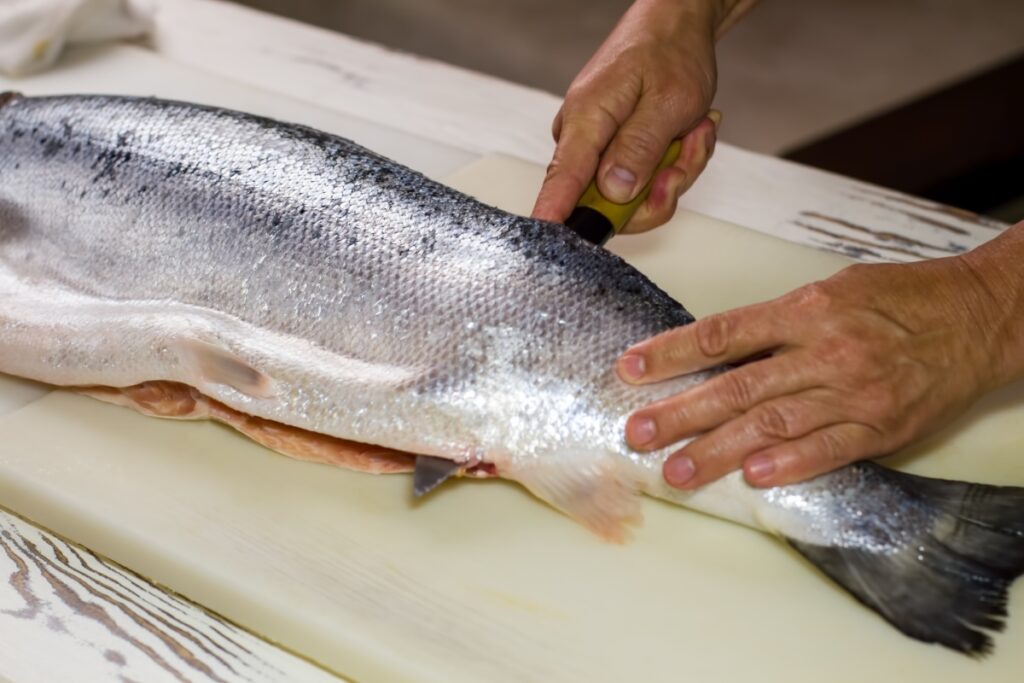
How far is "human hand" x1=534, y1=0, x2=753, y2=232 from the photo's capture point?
4.83ft

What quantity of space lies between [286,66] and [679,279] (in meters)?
1.07

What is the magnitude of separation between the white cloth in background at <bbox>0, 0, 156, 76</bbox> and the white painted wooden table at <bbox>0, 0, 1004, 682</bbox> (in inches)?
3.9

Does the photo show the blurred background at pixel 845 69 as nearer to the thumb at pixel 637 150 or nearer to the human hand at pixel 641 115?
the human hand at pixel 641 115

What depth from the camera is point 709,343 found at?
44.0 inches

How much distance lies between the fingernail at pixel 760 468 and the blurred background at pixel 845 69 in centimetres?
178

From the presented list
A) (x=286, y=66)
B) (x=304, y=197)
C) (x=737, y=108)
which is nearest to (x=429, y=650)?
(x=304, y=197)

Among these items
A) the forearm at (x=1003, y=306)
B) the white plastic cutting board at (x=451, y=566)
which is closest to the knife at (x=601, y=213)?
the white plastic cutting board at (x=451, y=566)

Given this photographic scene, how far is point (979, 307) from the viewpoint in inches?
46.8

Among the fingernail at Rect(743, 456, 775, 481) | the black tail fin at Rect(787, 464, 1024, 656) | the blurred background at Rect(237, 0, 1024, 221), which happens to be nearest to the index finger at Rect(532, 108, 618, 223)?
the fingernail at Rect(743, 456, 775, 481)

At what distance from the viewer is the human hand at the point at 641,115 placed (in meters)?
1.47

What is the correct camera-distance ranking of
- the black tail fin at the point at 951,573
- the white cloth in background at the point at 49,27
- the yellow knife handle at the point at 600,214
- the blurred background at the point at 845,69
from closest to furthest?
the black tail fin at the point at 951,573 → the yellow knife handle at the point at 600,214 → the white cloth in background at the point at 49,27 → the blurred background at the point at 845,69

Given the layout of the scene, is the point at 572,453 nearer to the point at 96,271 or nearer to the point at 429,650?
the point at 429,650

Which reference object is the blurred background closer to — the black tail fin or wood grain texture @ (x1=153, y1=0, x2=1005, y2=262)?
wood grain texture @ (x1=153, y1=0, x2=1005, y2=262)

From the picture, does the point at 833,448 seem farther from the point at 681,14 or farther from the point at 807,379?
the point at 681,14
